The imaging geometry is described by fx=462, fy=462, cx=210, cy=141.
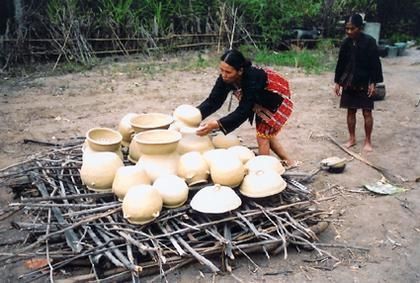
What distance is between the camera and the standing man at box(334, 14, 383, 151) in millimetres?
4715

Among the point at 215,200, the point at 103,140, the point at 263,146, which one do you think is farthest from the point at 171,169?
the point at 263,146

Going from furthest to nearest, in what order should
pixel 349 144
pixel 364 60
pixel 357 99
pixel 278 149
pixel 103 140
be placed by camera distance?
pixel 349 144, pixel 357 99, pixel 364 60, pixel 278 149, pixel 103 140

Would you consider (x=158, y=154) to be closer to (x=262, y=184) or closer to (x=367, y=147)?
(x=262, y=184)

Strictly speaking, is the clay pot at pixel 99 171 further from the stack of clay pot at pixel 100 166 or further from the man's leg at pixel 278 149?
the man's leg at pixel 278 149

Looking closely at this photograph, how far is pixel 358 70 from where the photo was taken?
479cm

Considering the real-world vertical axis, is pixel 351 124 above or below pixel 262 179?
below

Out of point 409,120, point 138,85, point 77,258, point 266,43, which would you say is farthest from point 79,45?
point 77,258

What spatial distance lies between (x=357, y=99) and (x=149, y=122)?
2483 mm

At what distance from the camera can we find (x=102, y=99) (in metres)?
6.64

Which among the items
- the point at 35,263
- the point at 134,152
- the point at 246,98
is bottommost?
the point at 35,263

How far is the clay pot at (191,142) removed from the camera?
3322mm

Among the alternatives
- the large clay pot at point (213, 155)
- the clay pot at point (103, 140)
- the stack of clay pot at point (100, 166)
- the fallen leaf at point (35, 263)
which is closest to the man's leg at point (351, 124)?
the large clay pot at point (213, 155)

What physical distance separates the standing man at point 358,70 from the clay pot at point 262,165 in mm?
2028

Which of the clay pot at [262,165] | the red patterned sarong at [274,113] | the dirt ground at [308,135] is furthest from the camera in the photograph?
the red patterned sarong at [274,113]
